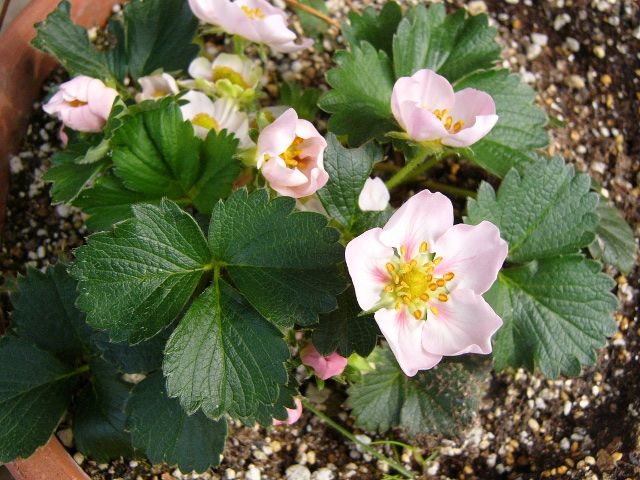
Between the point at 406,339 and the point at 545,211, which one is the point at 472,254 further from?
the point at 545,211

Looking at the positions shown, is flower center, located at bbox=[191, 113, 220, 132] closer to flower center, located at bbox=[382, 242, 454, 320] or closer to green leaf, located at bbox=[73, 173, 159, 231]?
green leaf, located at bbox=[73, 173, 159, 231]

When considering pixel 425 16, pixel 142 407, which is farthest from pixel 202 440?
pixel 425 16

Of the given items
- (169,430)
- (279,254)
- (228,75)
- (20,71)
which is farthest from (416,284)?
(20,71)

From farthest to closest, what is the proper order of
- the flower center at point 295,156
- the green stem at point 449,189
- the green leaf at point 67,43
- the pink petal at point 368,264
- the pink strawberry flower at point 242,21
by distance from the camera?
the green stem at point 449,189 → the green leaf at point 67,43 → the pink strawberry flower at point 242,21 → the flower center at point 295,156 → the pink petal at point 368,264

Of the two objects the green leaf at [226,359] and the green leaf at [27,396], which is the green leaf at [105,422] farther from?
the green leaf at [226,359]

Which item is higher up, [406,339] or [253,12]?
[253,12]

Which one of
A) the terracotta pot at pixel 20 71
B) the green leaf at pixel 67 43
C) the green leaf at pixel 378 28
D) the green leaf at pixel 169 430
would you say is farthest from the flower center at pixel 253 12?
the green leaf at pixel 169 430

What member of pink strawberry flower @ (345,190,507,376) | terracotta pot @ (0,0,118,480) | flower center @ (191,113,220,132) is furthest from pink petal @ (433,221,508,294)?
terracotta pot @ (0,0,118,480)
